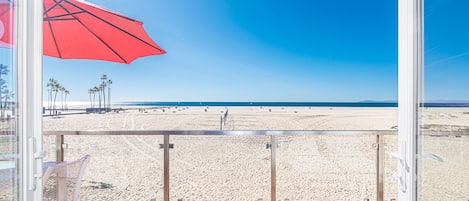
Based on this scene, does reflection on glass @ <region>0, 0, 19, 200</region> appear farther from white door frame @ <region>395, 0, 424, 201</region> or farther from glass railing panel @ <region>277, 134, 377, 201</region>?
glass railing panel @ <region>277, 134, 377, 201</region>

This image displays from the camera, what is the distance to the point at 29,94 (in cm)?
103

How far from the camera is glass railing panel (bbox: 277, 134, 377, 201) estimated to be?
Answer: 2.46 meters

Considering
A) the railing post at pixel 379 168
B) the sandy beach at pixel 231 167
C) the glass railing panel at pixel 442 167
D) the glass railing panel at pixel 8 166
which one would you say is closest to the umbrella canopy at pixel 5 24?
the glass railing panel at pixel 8 166

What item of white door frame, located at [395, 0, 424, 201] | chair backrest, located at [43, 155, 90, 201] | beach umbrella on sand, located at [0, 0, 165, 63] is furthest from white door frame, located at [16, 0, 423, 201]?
beach umbrella on sand, located at [0, 0, 165, 63]

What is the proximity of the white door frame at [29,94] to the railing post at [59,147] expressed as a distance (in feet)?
4.81

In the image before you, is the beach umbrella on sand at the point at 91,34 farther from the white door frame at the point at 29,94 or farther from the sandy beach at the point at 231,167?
the white door frame at the point at 29,94

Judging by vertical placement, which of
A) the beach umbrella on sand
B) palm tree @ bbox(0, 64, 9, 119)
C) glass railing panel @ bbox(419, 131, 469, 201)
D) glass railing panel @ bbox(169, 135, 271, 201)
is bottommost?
glass railing panel @ bbox(169, 135, 271, 201)

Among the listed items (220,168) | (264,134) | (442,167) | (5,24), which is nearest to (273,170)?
(264,134)

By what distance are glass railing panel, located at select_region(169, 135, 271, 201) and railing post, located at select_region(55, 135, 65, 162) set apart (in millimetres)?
1026

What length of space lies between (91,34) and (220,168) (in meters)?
1.99

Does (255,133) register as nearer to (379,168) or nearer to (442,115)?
(379,168)

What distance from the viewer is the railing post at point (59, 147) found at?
89.9 inches

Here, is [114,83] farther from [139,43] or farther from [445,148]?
[445,148]

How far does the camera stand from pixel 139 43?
2488 mm
